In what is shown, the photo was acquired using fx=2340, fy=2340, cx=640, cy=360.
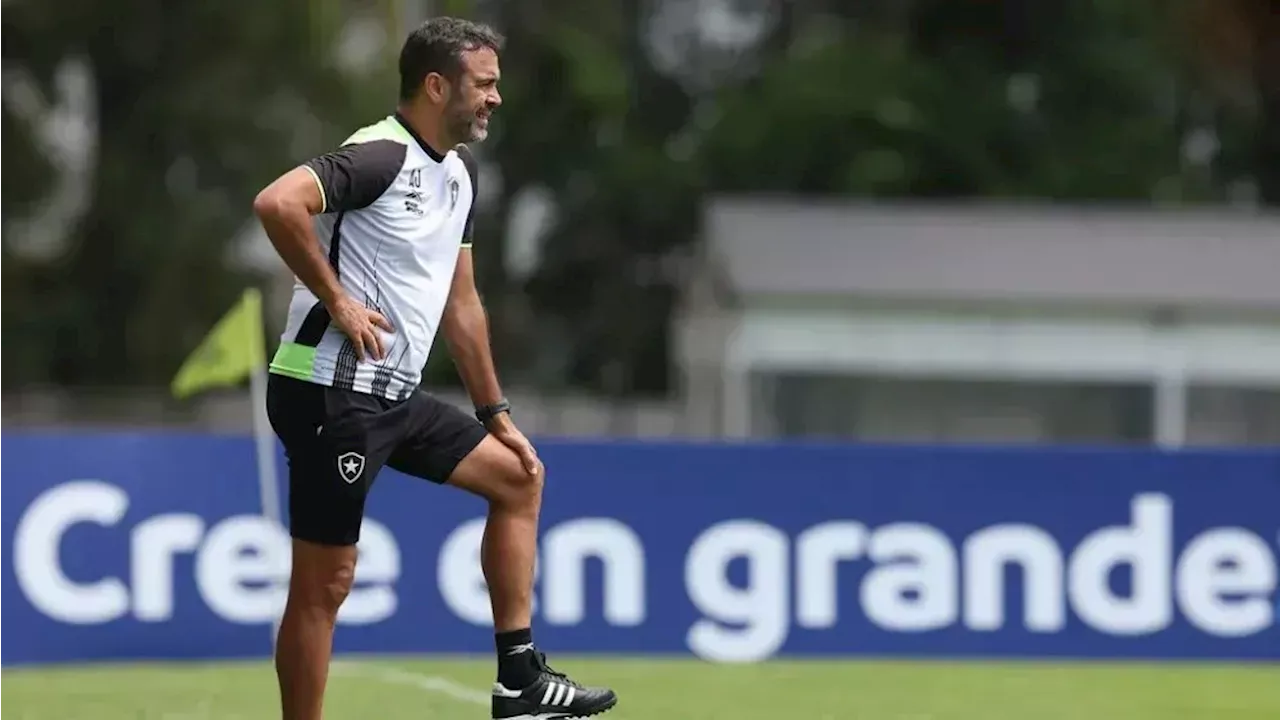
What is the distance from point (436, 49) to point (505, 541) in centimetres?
151

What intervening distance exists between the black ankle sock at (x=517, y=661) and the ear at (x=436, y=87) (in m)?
1.64

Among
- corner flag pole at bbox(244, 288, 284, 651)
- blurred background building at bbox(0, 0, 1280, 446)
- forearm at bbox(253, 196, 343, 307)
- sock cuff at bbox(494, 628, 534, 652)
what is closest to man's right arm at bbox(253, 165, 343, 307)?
forearm at bbox(253, 196, 343, 307)

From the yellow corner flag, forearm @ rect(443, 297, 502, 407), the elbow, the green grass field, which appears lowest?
the green grass field

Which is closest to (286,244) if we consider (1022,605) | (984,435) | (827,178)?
(1022,605)

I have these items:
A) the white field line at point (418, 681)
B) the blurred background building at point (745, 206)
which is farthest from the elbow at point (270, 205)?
the blurred background building at point (745, 206)

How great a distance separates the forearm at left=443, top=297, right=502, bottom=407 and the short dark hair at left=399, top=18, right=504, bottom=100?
2.49 ft

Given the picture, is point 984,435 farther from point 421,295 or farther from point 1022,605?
point 421,295

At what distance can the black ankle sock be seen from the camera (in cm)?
713

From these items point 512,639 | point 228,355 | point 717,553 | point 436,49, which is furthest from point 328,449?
point 717,553

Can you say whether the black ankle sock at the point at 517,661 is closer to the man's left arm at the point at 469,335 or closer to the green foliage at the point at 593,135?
the man's left arm at the point at 469,335

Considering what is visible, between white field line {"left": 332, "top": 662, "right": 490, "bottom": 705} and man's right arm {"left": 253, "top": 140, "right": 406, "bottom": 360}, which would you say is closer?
man's right arm {"left": 253, "top": 140, "right": 406, "bottom": 360}

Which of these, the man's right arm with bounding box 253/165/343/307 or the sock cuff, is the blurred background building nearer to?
the sock cuff

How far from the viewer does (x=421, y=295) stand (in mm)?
6953

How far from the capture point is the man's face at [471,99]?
6.88 meters
